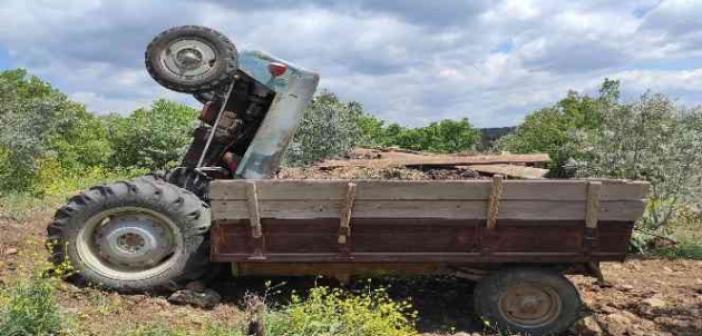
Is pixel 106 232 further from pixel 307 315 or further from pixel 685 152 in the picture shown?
pixel 685 152

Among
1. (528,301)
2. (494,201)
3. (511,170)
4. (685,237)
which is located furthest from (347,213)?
(685,237)

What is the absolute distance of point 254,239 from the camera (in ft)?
18.2

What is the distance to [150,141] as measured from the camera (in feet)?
64.5

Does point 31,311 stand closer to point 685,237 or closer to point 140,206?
point 140,206

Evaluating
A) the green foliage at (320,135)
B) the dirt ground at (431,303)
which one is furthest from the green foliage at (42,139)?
the green foliage at (320,135)

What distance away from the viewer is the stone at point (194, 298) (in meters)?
5.70

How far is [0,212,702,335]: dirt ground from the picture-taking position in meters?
5.36

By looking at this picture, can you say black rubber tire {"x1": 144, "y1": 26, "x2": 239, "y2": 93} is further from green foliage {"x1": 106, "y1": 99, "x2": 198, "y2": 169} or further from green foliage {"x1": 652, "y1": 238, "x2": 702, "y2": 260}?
green foliage {"x1": 106, "y1": 99, "x2": 198, "y2": 169}

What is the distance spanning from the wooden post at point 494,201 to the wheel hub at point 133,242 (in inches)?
101

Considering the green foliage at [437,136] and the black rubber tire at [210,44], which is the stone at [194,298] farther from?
the green foliage at [437,136]

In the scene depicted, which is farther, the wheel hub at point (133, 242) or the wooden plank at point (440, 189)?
the wheel hub at point (133, 242)

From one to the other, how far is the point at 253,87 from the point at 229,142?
0.54m

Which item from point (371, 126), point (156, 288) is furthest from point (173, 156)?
point (156, 288)

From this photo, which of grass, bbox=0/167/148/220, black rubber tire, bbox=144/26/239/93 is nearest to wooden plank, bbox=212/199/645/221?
black rubber tire, bbox=144/26/239/93
